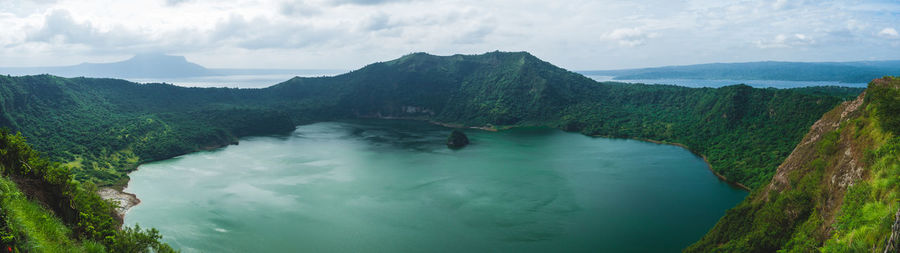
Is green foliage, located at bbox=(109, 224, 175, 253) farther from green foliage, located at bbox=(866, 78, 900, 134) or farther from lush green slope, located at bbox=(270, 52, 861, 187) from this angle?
lush green slope, located at bbox=(270, 52, 861, 187)

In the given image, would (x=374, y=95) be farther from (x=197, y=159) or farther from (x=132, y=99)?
(x=197, y=159)

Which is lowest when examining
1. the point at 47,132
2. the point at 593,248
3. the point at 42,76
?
the point at 593,248

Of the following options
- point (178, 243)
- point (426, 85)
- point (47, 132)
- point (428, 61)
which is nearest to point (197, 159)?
point (47, 132)

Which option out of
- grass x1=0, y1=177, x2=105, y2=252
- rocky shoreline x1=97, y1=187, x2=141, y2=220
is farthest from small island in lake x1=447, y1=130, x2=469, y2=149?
grass x1=0, y1=177, x2=105, y2=252

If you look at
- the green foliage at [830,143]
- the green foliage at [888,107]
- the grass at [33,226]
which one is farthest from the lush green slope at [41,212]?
the green foliage at [830,143]

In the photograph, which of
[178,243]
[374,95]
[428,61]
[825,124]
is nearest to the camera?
[825,124]

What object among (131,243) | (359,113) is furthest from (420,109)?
(131,243)

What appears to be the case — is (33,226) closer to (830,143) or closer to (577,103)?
(830,143)
